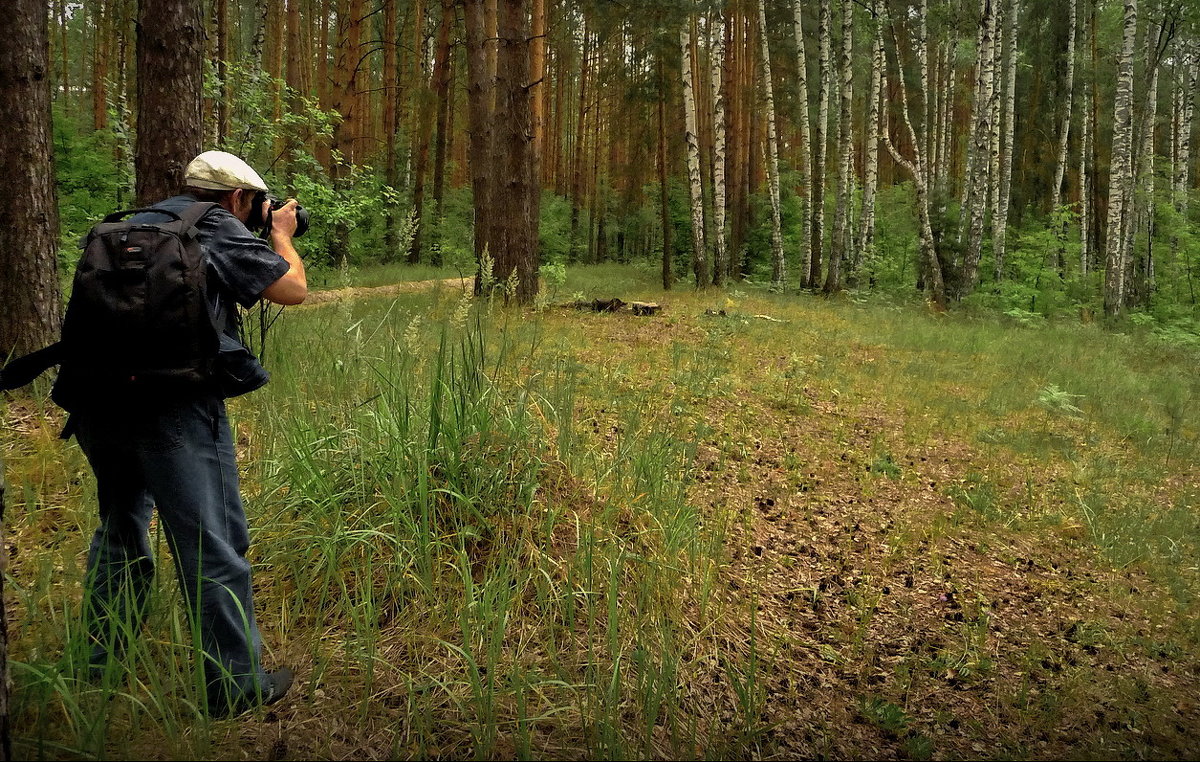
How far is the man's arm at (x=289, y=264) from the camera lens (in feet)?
7.81

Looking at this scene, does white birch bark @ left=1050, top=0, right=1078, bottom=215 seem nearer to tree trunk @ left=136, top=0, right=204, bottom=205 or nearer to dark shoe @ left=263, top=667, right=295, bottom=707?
tree trunk @ left=136, top=0, right=204, bottom=205

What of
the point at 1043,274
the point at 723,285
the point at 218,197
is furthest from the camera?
the point at 723,285

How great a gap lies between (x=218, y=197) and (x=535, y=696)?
87.8 inches

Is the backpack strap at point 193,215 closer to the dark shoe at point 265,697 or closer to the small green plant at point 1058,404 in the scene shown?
the dark shoe at point 265,697

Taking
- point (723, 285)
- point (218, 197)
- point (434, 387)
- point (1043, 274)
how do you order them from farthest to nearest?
point (723, 285) → point (1043, 274) → point (434, 387) → point (218, 197)

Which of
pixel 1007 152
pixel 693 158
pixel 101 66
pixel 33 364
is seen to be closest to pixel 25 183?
pixel 33 364

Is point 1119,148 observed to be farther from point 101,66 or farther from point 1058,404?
point 101,66

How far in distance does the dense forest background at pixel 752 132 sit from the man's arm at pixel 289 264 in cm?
122

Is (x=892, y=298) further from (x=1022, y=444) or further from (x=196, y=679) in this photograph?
(x=196, y=679)

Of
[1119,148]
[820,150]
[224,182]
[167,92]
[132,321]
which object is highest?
[820,150]

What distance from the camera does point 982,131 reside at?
49.8 feet

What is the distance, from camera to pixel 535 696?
8.82 feet

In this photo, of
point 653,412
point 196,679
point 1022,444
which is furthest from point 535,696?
point 1022,444

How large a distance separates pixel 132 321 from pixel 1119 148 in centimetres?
1833
